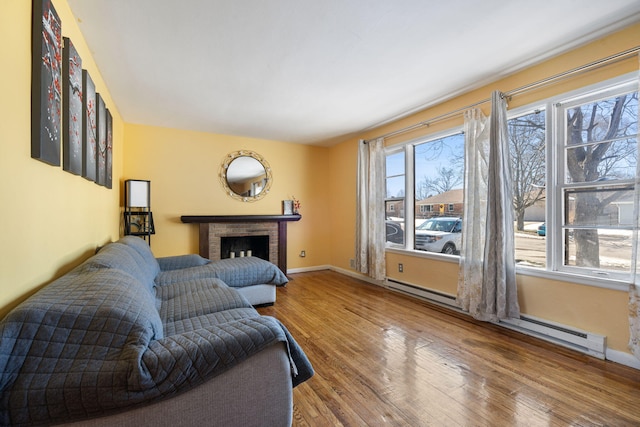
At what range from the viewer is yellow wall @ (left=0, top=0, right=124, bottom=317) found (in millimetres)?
1023

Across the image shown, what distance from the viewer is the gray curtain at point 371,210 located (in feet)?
13.6

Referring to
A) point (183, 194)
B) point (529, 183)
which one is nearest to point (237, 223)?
point (183, 194)

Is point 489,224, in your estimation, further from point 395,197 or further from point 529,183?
point 395,197

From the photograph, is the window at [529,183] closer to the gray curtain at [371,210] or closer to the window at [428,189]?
the window at [428,189]

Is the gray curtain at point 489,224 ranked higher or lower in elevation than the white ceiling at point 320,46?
lower

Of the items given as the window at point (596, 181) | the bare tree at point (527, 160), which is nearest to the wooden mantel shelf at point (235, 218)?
A: the bare tree at point (527, 160)

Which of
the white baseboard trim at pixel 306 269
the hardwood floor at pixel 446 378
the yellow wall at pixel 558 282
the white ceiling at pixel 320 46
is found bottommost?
the hardwood floor at pixel 446 378

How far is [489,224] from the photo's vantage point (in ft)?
8.68

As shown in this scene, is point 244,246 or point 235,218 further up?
point 235,218

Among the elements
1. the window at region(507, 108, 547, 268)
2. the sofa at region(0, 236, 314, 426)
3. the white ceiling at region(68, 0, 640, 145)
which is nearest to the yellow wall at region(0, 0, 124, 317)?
the sofa at region(0, 236, 314, 426)

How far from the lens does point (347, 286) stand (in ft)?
13.9

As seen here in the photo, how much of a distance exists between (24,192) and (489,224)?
3.24 m

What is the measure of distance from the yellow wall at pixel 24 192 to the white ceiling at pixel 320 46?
20.7 inches

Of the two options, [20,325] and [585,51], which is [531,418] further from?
[585,51]
